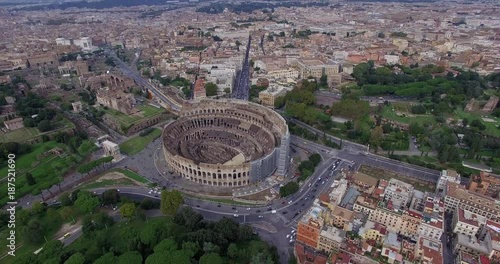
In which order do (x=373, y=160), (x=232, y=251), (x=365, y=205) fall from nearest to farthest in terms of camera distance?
(x=232, y=251) → (x=365, y=205) → (x=373, y=160)

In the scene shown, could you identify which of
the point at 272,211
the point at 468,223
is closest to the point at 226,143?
the point at 272,211

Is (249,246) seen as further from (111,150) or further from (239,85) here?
(239,85)

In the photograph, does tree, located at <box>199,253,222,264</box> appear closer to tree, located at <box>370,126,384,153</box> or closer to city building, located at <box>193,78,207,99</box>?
tree, located at <box>370,126,384,153</box>

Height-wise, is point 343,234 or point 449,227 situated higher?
point 343,234

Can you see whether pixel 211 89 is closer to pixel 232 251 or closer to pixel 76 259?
pixel 232 251

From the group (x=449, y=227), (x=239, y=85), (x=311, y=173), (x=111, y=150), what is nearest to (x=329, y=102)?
(x=239, y=85)

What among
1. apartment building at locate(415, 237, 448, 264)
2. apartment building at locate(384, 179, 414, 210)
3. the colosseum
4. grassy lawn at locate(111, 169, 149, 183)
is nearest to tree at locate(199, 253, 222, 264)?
the colosseum

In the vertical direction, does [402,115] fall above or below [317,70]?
below
